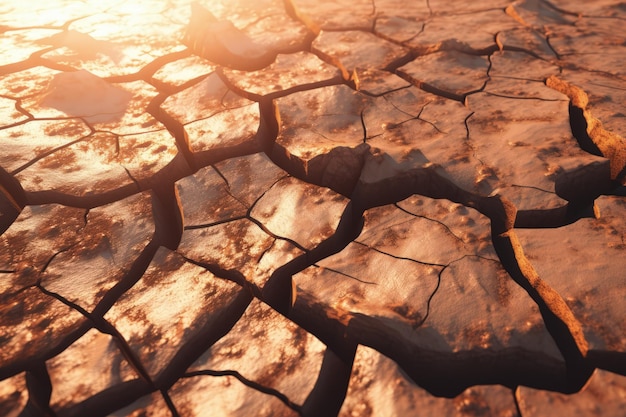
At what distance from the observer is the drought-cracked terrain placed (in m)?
1.19

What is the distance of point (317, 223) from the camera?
62.3 inches

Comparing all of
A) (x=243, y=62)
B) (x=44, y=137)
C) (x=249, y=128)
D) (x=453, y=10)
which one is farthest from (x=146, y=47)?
(x=453, y=10)

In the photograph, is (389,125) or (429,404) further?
(389,125)

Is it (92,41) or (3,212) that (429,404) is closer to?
(3,212)

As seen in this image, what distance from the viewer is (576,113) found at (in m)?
2.01

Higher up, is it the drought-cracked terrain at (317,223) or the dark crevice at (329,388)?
the drought-cracked terrain at (317,223)

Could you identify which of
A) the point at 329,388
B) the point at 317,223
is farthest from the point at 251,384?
the point at 317,223

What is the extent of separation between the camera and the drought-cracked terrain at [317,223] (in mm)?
1188

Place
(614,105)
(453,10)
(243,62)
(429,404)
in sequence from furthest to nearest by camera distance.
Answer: (453,10) → (243,62) → (614,105) → (429,404)

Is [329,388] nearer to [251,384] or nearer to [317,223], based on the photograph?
Answer: [251,384]

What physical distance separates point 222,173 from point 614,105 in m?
1.55

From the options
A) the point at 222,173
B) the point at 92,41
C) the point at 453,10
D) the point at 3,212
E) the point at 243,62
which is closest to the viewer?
the point at 3,212

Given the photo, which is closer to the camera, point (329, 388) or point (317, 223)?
point (329, 388)

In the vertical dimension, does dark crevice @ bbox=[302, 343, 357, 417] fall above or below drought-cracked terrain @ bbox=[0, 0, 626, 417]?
below
